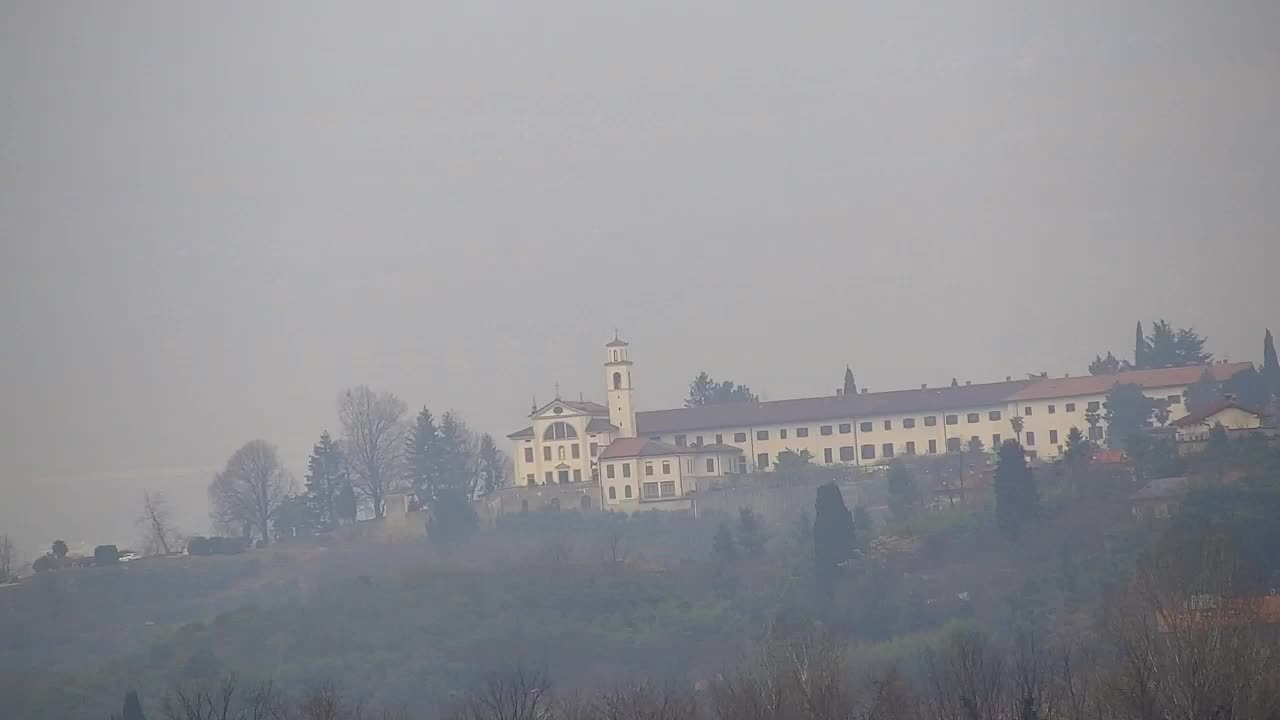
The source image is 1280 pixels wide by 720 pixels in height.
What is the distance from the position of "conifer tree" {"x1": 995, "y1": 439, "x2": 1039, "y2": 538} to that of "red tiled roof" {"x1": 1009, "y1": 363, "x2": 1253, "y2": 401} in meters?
16.7

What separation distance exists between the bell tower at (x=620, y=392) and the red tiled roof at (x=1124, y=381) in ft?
46.8

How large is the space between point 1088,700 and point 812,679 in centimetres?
531

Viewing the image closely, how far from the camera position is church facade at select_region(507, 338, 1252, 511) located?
263 feet

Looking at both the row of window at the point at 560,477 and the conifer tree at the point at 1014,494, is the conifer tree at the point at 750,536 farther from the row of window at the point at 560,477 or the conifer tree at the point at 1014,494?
the row of window at the point at 560,477

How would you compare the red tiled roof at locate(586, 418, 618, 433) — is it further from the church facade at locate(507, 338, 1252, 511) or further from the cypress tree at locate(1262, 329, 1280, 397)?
the cypress tree at locate(1262, 329, 1280, 397)

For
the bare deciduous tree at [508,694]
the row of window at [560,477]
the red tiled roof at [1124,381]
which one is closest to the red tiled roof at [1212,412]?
the red tiled roof at [1124,381]

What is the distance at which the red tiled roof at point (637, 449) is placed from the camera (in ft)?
264

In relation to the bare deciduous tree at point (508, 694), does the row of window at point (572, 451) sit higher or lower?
higher

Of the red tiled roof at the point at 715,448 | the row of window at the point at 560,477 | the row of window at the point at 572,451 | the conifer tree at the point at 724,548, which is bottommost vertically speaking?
the conifer tree at the point at 724,548

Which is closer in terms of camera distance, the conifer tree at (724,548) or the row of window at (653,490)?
the conifer tree at (724,548)

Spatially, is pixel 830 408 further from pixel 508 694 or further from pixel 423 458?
pixel 508 694

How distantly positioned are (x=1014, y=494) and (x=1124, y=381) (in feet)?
60.4

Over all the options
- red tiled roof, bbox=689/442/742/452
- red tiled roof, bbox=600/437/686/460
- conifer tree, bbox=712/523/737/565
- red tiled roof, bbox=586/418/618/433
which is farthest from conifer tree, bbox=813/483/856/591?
red tiled roof, bbox=586/418/618/433

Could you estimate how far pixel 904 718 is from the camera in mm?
40188
